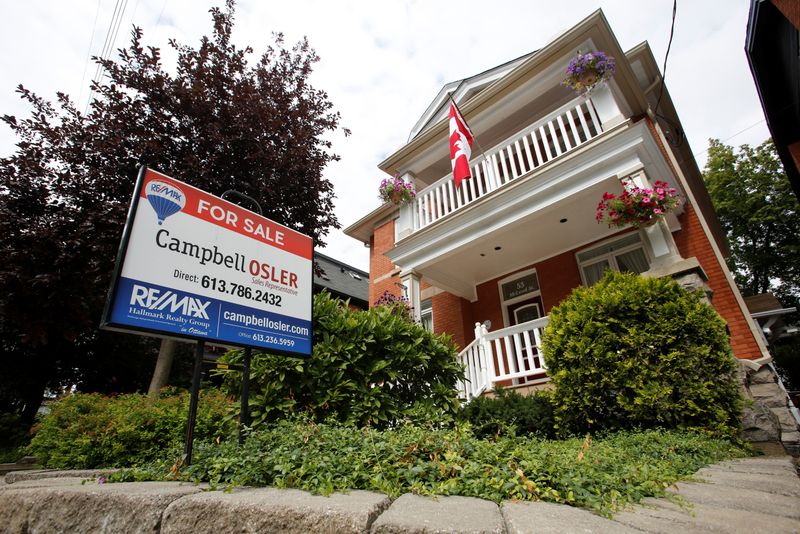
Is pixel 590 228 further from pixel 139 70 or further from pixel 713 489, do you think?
pixel 139 70

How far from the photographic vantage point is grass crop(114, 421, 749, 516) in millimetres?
1593

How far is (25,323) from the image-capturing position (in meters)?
6.25

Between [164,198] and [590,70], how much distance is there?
7.28 m

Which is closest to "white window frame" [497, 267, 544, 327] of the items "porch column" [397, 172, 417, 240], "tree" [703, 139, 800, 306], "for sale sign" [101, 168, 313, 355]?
"porch column" [397, 172, 417, 240]

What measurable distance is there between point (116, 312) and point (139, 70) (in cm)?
745

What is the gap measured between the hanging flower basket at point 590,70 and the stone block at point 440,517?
25.0 feet

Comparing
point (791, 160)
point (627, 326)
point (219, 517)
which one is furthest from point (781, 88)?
point (219, 517)

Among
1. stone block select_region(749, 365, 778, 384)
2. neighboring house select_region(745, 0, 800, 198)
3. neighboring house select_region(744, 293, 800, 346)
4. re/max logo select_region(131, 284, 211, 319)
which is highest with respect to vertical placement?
neighboring house select_region(745, 0, 800, 198)

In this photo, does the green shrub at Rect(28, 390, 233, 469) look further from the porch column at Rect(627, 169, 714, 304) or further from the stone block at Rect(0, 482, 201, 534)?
the porch column at Rect(627, 169, 714, 304)

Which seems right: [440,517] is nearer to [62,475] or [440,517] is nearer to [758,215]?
[62,475]

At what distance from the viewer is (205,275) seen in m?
2.90

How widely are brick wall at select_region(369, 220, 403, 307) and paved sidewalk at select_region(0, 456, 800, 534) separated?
10852mm

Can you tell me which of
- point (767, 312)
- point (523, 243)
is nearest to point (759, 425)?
point (523, 243)

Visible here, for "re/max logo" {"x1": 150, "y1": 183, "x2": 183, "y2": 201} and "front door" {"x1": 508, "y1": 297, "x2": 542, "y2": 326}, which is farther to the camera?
"front door" {"x1": 508, "y1": 297, "x2": 542, "y2": 326}
